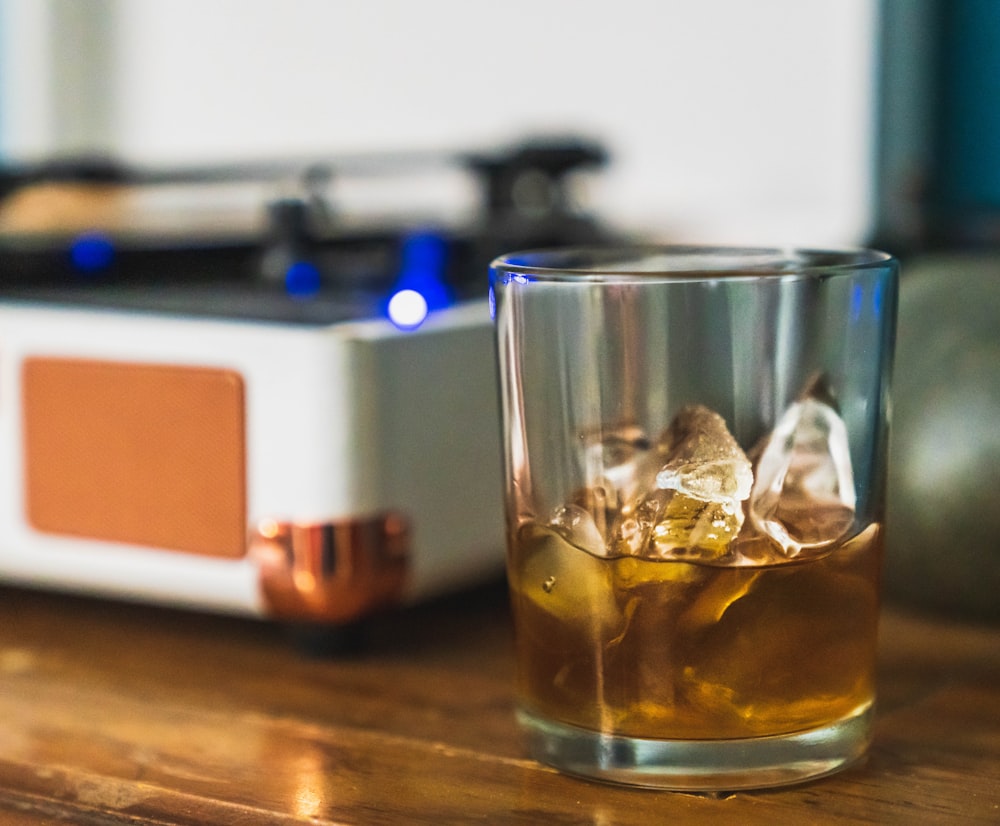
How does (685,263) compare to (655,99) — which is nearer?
(685,263)

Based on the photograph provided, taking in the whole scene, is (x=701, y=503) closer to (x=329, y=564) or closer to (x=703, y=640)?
(x=703, y=640)

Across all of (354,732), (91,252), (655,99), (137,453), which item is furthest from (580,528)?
(655,99)

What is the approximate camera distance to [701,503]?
38 cm

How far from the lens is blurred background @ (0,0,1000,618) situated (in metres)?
0.86

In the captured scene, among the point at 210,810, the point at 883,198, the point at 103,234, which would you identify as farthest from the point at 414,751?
the point at 883,198

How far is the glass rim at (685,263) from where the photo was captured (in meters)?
0.38

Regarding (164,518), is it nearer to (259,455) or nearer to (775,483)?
(259,455)

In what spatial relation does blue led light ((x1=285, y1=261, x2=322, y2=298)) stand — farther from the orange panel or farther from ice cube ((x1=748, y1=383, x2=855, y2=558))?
ice cube ((x1=748, y1=383, x2=855, y2=558))

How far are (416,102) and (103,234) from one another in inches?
15.9

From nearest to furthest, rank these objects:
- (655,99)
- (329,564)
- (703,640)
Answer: (703,640) → (329,564) → (655,99)

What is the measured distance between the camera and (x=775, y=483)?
0.39 metres

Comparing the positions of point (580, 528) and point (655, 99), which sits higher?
point (655, 99)

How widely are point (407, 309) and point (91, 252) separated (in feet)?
0.68

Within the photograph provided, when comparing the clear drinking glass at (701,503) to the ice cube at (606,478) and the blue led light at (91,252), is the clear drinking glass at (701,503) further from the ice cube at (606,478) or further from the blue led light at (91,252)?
the blue led light at (91,252)
